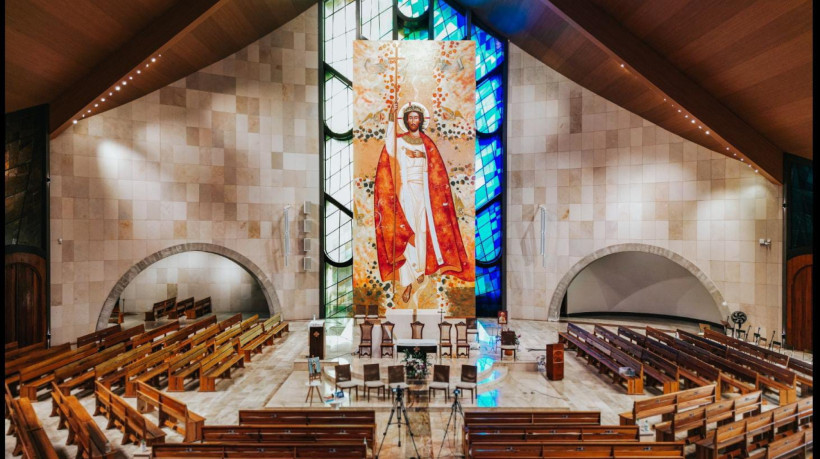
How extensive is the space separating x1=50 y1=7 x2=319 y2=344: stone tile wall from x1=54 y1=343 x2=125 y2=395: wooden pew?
3307 millimetres

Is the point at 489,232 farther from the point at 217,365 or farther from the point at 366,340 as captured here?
the point at 217,365

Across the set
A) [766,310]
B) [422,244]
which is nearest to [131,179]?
[422,244]

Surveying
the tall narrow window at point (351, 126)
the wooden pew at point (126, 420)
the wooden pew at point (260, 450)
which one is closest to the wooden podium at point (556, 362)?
the wooden pew at point (260, 450)

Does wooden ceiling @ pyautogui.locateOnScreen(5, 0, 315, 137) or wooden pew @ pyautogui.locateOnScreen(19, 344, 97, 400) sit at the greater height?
wooden ceiling @ pyautogui.locateOnScreen(5, 0, 315, 137)

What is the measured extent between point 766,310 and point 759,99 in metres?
6.04

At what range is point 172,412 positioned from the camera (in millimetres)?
6879

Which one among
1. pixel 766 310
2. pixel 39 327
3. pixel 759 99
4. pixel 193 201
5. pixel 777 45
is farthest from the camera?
pixel 193 201

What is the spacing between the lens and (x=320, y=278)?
15.4 meters

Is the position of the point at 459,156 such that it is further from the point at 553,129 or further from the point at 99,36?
the point at 99,36

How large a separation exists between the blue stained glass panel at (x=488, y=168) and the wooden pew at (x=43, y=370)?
37.5ft

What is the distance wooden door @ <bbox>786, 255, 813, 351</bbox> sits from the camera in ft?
39.0

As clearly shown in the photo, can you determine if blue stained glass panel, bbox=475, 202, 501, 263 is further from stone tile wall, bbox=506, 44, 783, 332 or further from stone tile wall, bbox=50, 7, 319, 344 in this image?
stone tile wall, bbox=50, 7, 319, 344

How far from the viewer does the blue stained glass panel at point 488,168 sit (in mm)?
15820

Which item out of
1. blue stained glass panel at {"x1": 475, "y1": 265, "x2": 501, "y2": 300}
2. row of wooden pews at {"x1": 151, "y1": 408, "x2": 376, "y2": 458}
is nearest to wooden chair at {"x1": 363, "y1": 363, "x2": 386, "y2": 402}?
row of wooden pews at {"x1": 151, "y1": 408, "x2": 376, "y2": 458}
